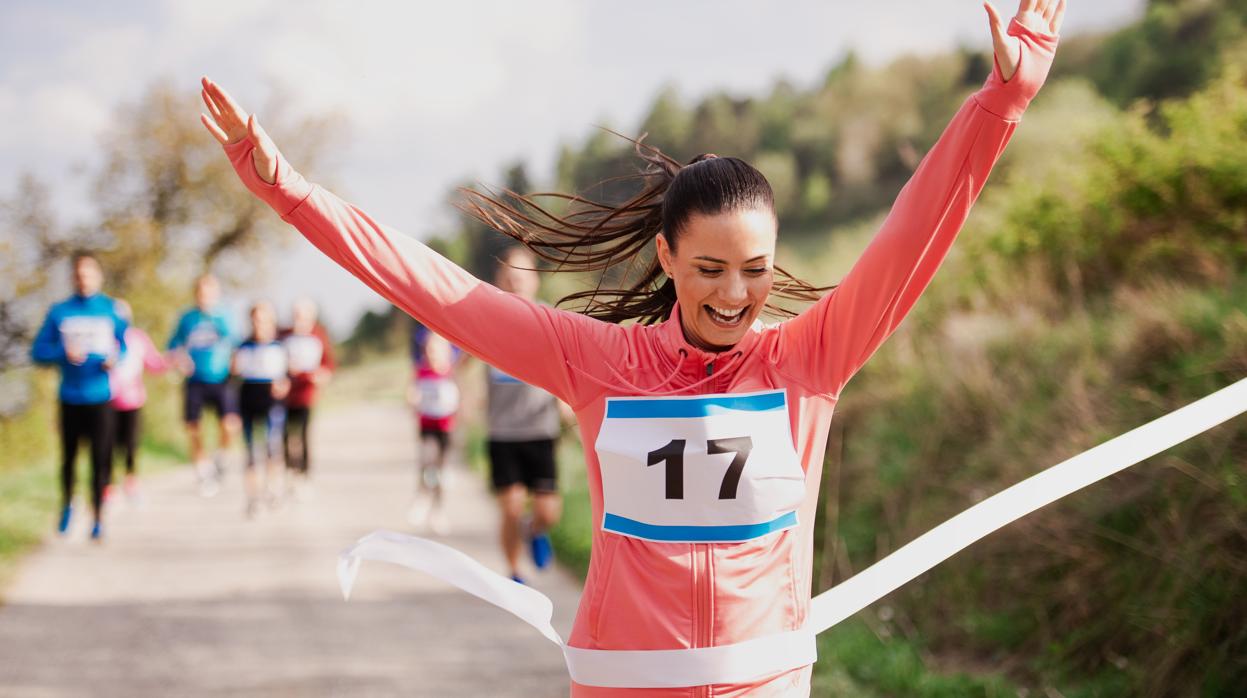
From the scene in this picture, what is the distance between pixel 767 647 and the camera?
203cm

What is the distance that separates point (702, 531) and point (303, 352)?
9466mm

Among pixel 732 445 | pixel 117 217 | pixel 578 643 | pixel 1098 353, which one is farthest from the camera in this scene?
pixel 117 217

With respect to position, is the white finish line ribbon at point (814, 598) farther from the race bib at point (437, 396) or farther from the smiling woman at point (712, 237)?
the race bib at point (437, 396)

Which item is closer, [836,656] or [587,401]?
[587,401]

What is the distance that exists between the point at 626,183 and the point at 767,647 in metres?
1.35

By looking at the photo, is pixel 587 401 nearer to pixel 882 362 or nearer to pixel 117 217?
pixel 882 362

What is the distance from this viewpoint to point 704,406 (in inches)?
81.1

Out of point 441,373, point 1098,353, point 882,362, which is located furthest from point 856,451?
point 441,373

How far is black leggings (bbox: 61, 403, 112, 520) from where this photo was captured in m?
8.45

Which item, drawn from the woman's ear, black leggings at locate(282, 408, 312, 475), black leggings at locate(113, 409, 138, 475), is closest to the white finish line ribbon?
the woman's ear

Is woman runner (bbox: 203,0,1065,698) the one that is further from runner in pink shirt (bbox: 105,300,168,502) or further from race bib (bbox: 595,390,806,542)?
runner in pink shirt (bbox: 105,300,168,502)

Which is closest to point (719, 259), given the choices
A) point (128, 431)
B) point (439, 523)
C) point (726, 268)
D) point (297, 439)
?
point (726, 268)

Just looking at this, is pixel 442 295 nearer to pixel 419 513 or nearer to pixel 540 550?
pixel 540 550

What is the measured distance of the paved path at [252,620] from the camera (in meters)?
5.77
